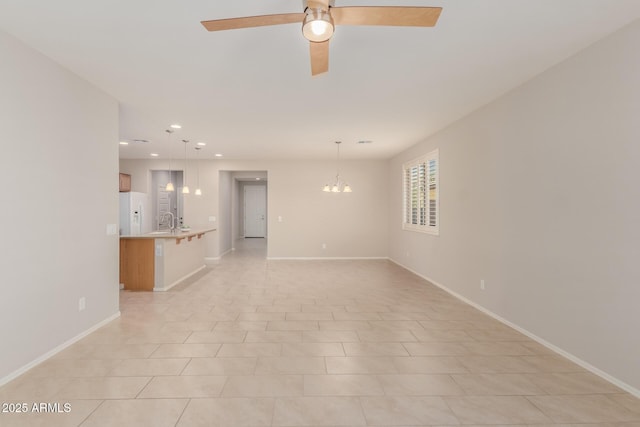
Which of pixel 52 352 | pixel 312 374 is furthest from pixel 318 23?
pixel 52 352

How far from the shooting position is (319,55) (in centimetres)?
212

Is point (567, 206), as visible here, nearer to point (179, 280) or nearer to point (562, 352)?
point (562, 352)

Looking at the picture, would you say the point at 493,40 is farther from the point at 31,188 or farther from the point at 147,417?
the point at 31,188

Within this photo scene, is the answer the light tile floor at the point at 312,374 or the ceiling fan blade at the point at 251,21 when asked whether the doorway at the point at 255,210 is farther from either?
the ceiling fan blade at the point at 251,21

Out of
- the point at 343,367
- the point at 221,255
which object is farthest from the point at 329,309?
the point at 221,255

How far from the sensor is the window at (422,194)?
581 centimetres

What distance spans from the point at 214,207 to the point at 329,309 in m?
5.34

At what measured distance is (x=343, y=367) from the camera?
271 cm

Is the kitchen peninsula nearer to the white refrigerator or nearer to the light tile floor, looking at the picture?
the light tile floor

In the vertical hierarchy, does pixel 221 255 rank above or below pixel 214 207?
below

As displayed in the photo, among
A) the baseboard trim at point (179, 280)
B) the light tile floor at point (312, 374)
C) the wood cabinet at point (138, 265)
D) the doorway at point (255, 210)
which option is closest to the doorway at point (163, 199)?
the baseboard trim at point (179, 280)

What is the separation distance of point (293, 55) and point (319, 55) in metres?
0.83

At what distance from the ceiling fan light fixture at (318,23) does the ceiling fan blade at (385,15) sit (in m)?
0.09

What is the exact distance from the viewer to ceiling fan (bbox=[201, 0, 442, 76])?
168cm
